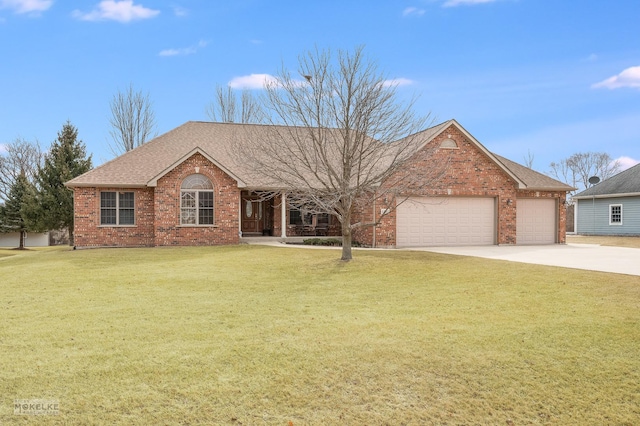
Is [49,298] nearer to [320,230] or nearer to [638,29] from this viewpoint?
[320,230]

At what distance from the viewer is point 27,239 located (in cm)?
3972

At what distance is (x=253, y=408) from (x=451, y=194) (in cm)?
1914

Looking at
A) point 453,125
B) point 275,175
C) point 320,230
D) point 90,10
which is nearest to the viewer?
point 275,175

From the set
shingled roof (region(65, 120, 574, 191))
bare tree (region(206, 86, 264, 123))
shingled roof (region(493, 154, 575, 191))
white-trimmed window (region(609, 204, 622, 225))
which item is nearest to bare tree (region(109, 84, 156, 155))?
bare tree (region(206, 86, 264, 123))

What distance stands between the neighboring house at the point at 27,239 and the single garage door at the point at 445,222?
32.1 m

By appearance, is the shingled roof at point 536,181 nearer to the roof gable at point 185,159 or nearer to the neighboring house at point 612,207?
the neighboring house at point 612,207

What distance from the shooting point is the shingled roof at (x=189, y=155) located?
20969mm

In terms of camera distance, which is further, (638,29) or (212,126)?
(212,126)

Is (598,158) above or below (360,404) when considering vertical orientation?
above

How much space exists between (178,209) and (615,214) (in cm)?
2910

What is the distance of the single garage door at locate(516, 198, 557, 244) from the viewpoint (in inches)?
942

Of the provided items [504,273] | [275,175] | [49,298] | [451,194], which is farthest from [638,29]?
→ [49,298]

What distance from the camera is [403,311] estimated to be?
326 inches

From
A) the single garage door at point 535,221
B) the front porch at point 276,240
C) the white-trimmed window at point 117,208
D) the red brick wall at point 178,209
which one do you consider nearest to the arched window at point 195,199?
the red brick wall at point 178,209
